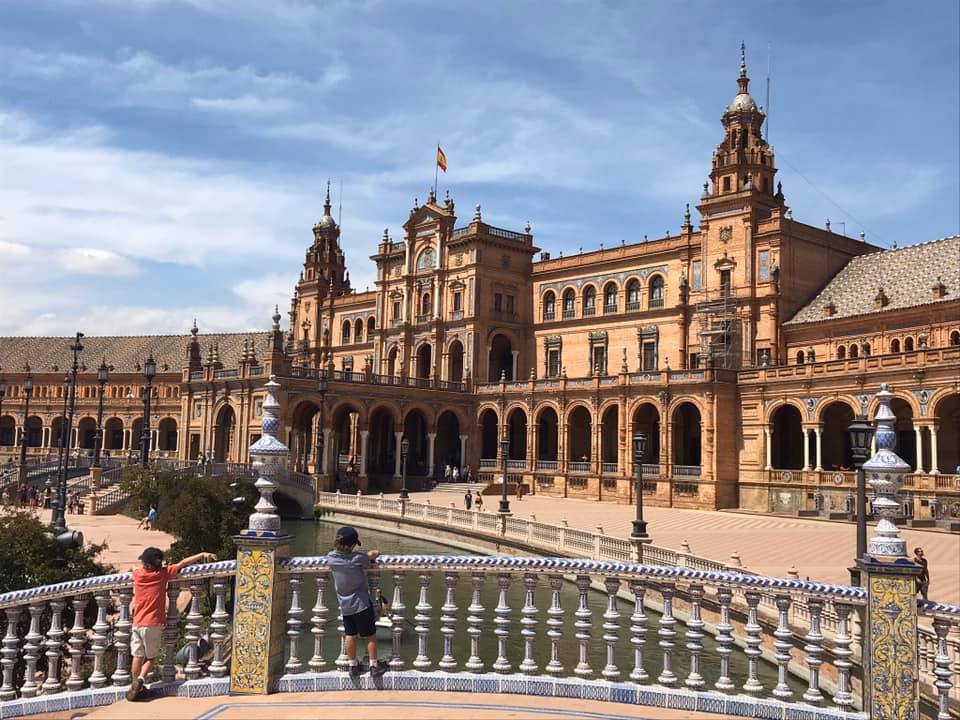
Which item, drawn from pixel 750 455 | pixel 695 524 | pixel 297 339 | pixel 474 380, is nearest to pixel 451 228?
pixel 474 380

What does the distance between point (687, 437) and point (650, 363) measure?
585cm

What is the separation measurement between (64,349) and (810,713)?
9574 centimetres

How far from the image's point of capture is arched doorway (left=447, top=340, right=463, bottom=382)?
2464 inches

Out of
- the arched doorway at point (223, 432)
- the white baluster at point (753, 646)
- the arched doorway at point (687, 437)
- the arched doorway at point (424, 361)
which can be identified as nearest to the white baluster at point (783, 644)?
the white baluster at point (753, 646)

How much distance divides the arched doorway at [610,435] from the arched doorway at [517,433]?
6.16 metres

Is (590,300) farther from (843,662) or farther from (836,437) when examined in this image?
(843,662)

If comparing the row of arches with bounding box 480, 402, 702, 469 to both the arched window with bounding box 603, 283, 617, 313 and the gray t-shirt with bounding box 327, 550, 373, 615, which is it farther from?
the gray t-shirt with bounding box 327, 550, 373, 615

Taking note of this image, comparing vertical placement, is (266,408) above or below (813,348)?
below

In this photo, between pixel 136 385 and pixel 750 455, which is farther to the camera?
pixel 136 385

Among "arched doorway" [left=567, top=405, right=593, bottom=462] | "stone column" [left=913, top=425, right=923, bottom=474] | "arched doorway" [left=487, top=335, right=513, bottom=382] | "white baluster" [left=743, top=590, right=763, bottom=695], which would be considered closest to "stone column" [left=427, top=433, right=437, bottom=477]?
"arched doorway" [left=487, top=335, right=513, bottom=382]

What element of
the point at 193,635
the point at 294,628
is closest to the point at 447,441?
the point at 193,635

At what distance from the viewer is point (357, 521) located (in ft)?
141

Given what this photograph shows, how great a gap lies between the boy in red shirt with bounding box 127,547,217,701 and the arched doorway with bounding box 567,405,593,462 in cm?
4727

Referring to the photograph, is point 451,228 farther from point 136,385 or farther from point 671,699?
point 671,699
